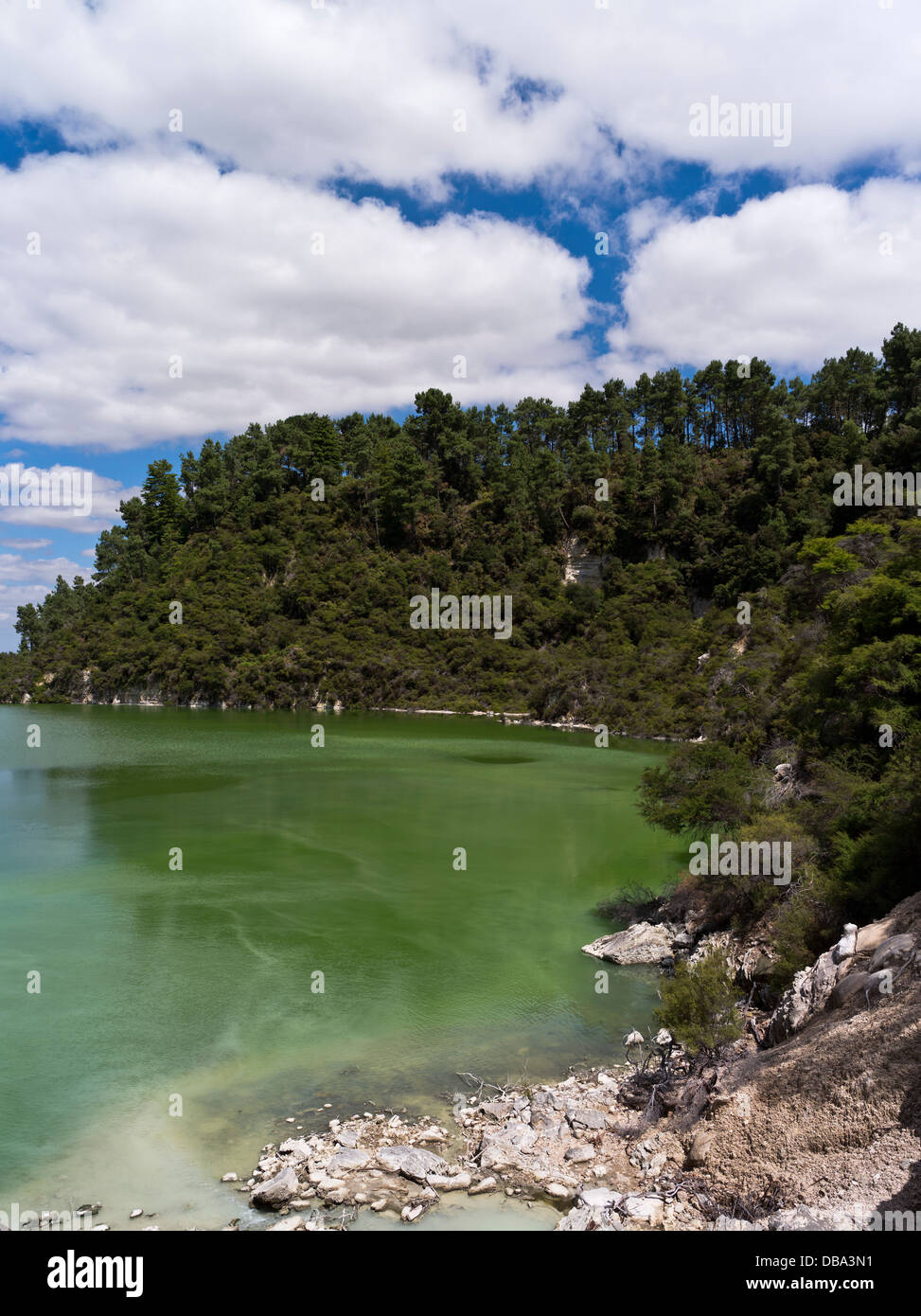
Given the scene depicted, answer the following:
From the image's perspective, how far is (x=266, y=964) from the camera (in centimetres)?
1486

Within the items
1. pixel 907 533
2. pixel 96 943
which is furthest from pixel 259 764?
pixel 907 533

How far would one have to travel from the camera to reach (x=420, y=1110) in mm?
9461

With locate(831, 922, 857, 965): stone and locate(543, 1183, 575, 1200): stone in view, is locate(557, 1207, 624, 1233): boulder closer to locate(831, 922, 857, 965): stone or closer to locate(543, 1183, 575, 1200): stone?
locate(543, 1183, 575, 1200): stone

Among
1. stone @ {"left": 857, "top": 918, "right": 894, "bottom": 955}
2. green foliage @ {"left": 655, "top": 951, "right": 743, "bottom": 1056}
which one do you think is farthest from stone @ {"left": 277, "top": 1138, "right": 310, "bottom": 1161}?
stone @ {"left": 857, "top": 918, "right": 894, "bottom": 955}

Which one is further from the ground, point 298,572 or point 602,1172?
point 298,572

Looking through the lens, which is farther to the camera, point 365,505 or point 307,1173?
point 365,505

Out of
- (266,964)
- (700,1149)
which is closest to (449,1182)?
(700,1149)

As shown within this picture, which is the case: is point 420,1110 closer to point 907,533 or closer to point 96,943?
point 96,943

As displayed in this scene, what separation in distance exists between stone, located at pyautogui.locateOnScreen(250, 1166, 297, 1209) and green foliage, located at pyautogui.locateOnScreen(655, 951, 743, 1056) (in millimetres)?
4843

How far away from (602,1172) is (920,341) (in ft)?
216

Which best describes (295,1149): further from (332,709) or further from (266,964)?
(332,709)

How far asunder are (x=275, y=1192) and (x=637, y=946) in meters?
9.08

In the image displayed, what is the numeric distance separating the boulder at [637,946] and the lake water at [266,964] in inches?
15.2

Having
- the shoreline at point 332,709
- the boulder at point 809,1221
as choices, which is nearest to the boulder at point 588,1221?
the boulder at point 809,1221
